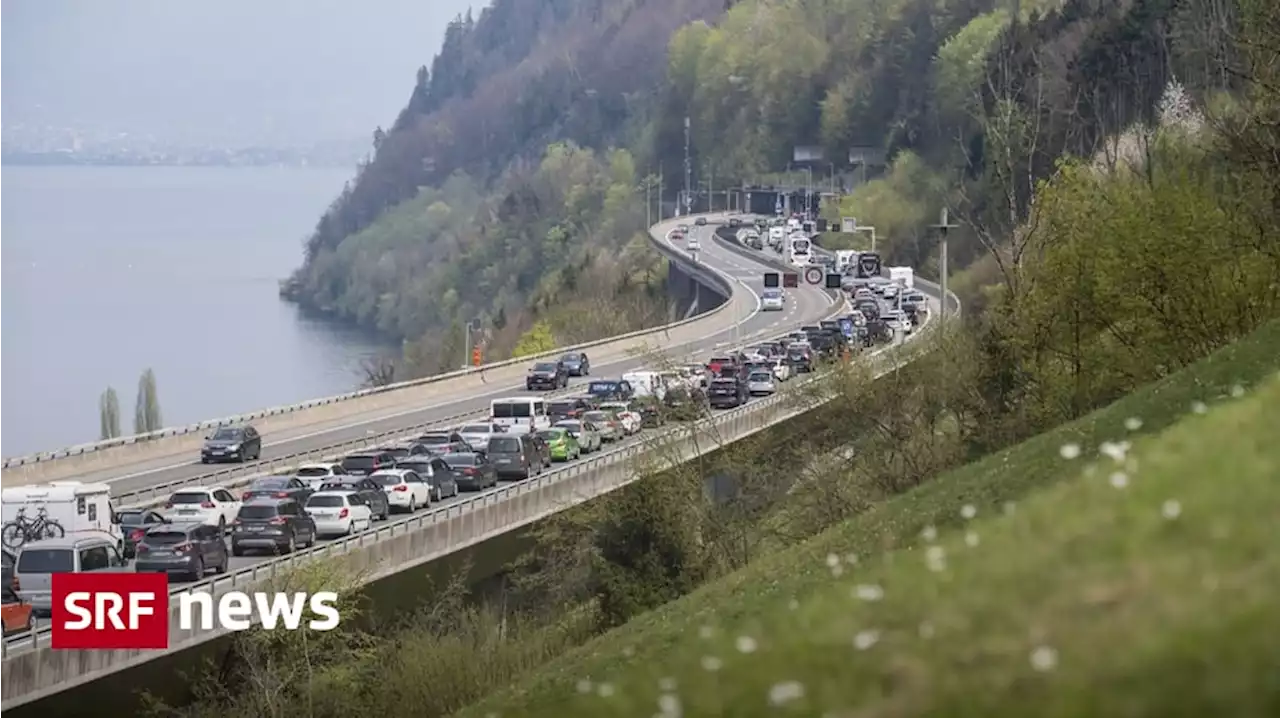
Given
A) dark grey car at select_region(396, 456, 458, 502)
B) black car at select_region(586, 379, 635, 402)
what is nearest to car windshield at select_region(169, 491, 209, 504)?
dark grey car at select_region(396, 456, 458, 502)

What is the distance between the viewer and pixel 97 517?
36.1 meters

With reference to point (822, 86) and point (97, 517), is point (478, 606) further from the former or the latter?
point (822, 86)

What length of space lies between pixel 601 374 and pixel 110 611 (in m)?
49.4

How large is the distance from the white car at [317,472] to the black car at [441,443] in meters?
2.35

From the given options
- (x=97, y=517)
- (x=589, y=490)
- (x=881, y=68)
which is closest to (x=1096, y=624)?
(x=97, y=517)

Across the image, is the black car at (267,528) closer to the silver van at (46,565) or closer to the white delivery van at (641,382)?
the silver van at (46,565)

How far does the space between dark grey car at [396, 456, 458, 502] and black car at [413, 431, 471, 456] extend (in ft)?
7.26

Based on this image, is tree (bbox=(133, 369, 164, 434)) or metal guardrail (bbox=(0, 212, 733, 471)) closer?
metal guardrail (bbox=(0, 212, 733, 471))

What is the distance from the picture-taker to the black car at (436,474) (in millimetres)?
44000

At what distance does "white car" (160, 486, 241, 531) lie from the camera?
37.9 metres

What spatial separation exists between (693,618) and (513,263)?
16739 cm

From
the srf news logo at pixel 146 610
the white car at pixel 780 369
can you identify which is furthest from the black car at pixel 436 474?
the white car at pixel 780 369

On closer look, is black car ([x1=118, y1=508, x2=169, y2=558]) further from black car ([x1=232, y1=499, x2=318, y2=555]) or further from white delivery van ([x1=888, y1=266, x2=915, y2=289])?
white delivery van ([x1=888, y1=266, x2=915, y2=289])

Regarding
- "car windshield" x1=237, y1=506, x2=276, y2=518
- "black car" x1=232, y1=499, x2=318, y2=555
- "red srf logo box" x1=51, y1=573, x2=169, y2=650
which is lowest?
"black car" x1=232, y1=499, x2=318, y2=555
